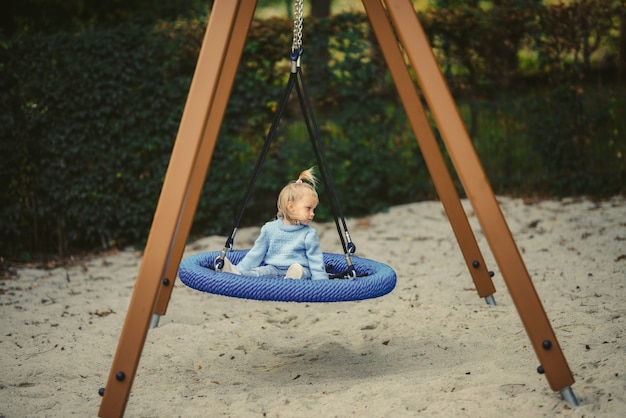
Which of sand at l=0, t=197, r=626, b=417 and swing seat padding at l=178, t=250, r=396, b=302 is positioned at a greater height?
swing seat padding at l=178, t=250, r=396, b=302

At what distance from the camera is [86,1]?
855 centimetres

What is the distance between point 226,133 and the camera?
22.5 feet

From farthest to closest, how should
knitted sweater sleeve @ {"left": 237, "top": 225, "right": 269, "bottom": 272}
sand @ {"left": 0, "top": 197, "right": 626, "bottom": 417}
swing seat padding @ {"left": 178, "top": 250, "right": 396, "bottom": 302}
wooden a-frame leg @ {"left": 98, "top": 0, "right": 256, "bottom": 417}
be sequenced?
knitted sweater sleeve @ {"left": 237, "top": 225, "right": 269, "bottom": 272} → sand @ {"left": 0, "top": 197, "right": 626, "bottom": 417} → swing seat padding @ {"left": 178, "top": 250, "right": 396, "bottom": 302} → wooden a-frame leg @ {"left": 98, "top": 0, "right": 256, "bottom": 417}

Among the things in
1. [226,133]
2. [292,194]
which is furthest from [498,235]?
[226,133]

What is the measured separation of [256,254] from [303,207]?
362 mm

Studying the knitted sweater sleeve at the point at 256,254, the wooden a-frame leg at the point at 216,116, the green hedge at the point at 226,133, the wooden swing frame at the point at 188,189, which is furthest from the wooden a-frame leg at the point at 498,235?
the green hedge at the point at 226,133

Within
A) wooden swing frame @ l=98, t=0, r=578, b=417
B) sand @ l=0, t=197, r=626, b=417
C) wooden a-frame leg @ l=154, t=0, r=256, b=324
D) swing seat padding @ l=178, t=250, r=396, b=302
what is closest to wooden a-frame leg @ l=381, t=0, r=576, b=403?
wooden swing frame @ l=98, t=0, r=578, b=417

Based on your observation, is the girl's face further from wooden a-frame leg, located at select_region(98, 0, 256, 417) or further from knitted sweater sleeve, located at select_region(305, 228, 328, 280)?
wooden a-frame leg, located at select_region(98, 0, 256, 417)

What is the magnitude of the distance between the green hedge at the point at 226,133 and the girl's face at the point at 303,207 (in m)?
3.35

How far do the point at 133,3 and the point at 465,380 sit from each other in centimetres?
703

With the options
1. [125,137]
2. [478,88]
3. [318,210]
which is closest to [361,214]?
[318,210]

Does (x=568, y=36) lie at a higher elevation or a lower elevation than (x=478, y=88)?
higher

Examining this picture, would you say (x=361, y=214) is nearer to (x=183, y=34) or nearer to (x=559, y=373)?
(x=183, y=34)

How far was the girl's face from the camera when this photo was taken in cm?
353
